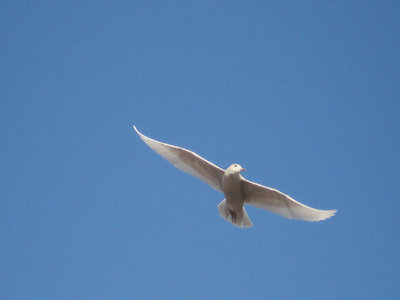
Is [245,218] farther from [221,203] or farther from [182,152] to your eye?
[182,152]

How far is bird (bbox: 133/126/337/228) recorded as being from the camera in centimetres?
1634

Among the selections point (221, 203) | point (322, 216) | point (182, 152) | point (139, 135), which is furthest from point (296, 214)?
point (139, 135)

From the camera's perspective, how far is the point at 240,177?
658 inches

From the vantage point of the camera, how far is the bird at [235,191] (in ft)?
53.6

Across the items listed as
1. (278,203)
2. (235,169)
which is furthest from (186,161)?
(278,203)

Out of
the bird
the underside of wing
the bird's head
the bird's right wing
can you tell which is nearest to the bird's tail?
the bird

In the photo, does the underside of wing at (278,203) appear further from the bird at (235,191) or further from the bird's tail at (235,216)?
the bird's tail at (235,216)

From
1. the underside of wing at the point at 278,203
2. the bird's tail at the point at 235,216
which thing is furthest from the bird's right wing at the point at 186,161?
the underside of wing at the point at 278,203

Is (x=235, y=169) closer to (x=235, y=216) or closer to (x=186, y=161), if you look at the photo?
(x=235, y=216)

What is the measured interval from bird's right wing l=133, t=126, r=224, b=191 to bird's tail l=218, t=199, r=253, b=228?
512 millimetres

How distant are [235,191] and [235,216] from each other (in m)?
0.82

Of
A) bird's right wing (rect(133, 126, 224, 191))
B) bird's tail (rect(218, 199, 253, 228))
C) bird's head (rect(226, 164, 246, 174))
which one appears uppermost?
bird's right wing (rect(133, 126, 224, 191))

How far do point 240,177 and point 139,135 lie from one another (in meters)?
3.03

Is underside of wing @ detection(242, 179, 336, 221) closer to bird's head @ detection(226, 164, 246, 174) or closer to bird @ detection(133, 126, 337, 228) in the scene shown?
bird @ detection(133, 126, 337, 228)
